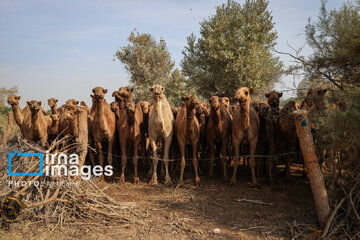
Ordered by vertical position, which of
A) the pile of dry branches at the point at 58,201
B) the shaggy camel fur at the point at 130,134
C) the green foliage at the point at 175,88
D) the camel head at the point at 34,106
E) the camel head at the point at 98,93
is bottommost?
the pile of dry branches at the point at 58,201

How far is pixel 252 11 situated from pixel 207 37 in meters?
3.91

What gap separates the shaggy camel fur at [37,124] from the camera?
993cm

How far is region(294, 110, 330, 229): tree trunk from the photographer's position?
585 cm

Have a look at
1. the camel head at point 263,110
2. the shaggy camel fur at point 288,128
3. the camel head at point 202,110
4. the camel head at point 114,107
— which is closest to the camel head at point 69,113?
the camel head at point 114,107

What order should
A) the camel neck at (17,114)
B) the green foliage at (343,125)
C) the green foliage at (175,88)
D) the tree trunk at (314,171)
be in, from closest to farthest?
the green foliage at (343,125) → the tree trunk at (314,171) → the camel neck at (17,114) → the green foliage at (175,88)

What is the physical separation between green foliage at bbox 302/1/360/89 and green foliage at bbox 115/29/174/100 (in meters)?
20.4

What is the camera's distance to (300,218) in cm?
648

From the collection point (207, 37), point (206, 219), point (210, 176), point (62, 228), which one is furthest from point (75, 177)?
point (207, 37)

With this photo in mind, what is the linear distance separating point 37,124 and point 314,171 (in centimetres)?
877

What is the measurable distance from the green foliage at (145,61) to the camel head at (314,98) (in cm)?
2065

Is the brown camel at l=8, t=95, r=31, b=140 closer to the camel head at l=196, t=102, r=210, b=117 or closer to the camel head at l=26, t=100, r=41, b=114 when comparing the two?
the camel head at l=26, t=100, r=41, b=114

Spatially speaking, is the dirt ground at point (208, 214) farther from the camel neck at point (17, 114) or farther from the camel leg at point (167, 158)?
the camel neck at point (17, 114)

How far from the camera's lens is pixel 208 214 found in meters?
7.09

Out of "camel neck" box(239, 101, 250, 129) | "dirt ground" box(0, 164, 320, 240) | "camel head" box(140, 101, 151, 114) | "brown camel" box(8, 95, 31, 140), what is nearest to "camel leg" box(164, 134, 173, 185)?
"dirt ground" box(0, 164, 320, 240)
